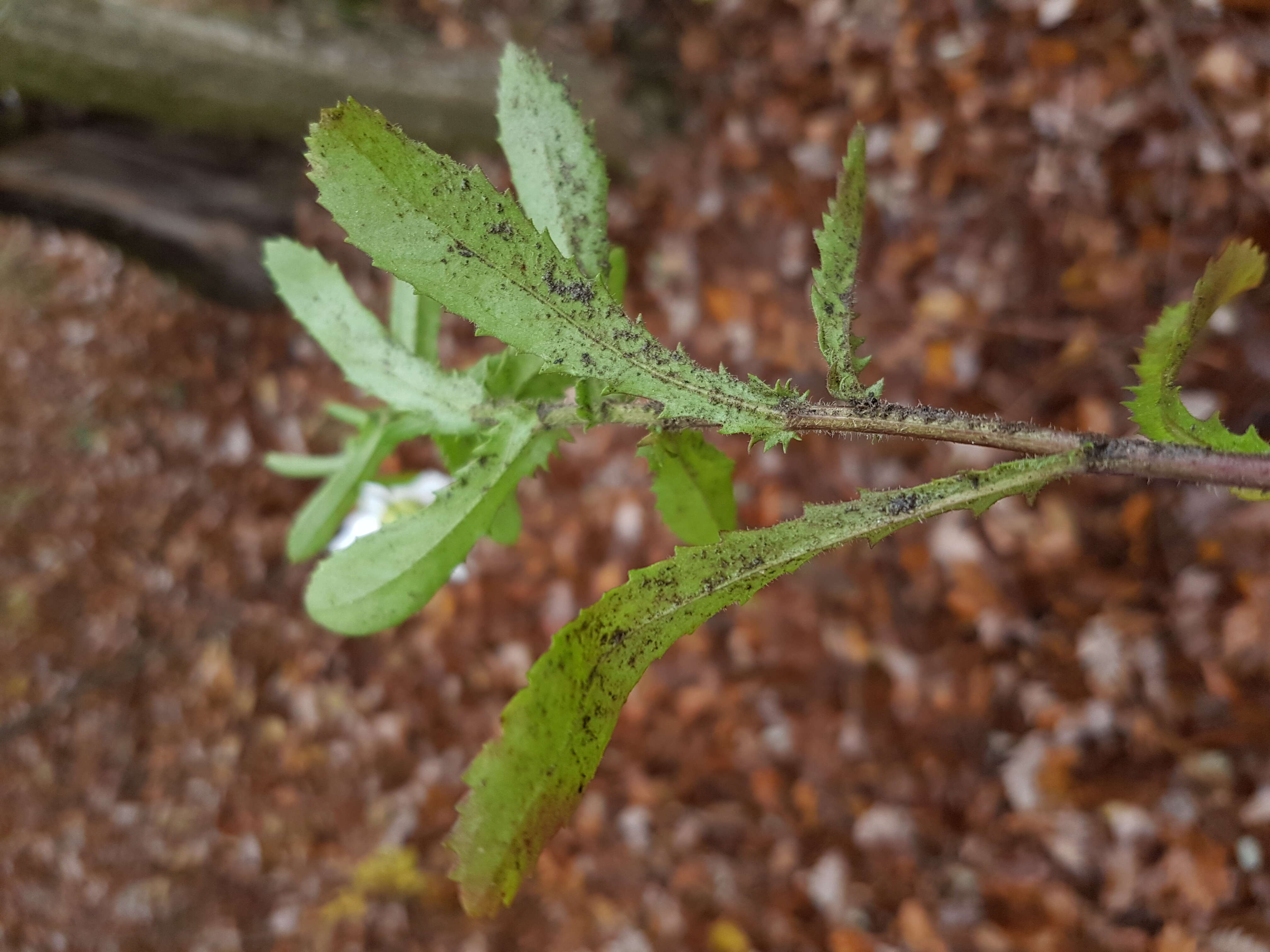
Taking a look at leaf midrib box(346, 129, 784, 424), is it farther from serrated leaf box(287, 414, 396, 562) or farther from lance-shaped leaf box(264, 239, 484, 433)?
serrated leaf box(287, 414, 396, 562)

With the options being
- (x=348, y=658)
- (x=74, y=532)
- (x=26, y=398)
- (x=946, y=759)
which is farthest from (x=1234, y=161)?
(x=26, y=398)

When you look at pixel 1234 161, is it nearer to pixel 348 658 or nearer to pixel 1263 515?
pixel 1263 515

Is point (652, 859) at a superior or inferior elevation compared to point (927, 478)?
inferior

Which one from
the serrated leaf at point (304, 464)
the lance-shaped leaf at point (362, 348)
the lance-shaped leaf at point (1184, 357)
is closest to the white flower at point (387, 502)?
the serrated leaf at point (304, 464)

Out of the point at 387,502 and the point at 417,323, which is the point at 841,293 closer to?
the point at 417,323

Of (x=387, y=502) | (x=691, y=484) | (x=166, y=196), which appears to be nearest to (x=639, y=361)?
(x=691, y=484)

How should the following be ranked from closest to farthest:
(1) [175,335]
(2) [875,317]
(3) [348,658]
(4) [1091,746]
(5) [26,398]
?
(4) [1091,746]
(2) [875,317]
(3) [348,658]
(1) [175,335]
(5) [26,398]

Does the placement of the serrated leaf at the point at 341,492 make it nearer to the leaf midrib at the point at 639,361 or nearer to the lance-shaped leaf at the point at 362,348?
the lance-shaped leaf at the point at 362,348
